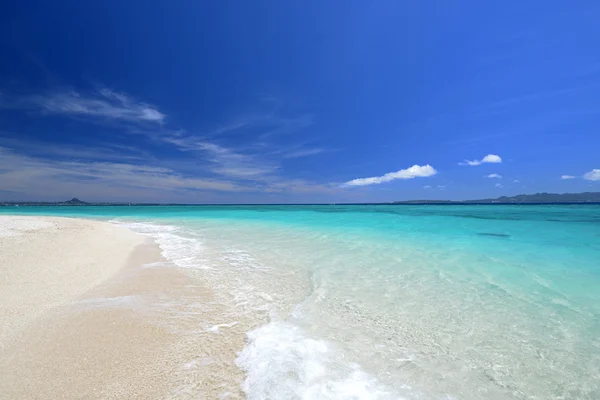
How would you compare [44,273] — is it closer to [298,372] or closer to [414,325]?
[298,372]

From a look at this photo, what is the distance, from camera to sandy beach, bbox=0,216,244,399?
2557 millimetres

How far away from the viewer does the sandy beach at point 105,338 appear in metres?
2.56

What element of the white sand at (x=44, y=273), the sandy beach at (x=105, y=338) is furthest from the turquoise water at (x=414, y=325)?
the white sand at (x=44, y=273)

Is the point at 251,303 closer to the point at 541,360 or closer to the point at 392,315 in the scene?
the point at 392,315

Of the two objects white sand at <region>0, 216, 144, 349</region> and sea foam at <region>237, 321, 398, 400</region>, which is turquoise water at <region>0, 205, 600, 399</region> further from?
white sand at <region>0, 216, 144, 349</region>

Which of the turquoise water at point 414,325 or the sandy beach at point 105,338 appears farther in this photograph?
the turquoise water at point 414,325

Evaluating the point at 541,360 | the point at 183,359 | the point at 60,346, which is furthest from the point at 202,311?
the point at 541,360

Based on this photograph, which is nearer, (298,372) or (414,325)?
(298,372)

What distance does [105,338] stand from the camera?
3383mm

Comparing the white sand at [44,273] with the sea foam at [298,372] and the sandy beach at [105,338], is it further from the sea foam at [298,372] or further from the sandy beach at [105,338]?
the sea foam at [298,372]

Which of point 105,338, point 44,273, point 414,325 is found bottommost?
point 414,325

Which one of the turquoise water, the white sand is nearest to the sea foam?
the turquoise water

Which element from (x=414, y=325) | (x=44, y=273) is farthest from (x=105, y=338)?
(x=414, y=325)

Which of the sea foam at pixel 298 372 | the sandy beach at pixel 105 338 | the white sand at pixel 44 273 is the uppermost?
the white sand at pixel 44 273
